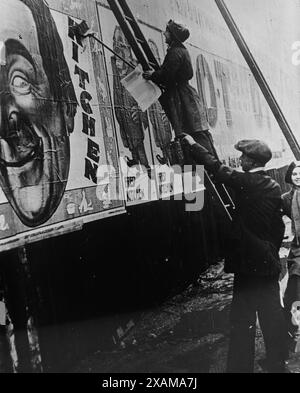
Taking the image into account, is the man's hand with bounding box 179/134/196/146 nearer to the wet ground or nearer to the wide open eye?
the wet ground

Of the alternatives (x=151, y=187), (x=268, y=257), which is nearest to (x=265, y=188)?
(x=268, y=257)

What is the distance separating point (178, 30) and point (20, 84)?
1261mm

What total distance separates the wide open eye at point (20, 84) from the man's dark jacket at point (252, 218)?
1.31 m

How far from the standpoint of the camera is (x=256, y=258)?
3.18 meters

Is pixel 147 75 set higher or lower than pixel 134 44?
lower

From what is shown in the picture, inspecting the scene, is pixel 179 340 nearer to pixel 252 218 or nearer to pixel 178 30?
pixel 252 218

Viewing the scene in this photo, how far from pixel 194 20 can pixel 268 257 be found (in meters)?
1.74

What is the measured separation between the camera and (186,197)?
3.40 meters

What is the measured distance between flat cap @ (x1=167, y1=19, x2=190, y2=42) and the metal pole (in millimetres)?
292

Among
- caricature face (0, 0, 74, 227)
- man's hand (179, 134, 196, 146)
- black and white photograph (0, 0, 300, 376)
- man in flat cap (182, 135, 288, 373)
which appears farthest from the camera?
man's hand (179, 134, 196, 146)

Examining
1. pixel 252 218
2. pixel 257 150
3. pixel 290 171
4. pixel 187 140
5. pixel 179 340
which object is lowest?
pixel 179 340

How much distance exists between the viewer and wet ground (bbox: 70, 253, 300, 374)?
306 cm

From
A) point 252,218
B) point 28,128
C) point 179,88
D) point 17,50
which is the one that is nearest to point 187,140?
point 179,88

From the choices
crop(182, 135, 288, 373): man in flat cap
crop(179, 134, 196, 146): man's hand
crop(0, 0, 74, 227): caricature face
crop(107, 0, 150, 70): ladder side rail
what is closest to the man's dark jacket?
crop(182, 135, 288, 373): man in flat cap
